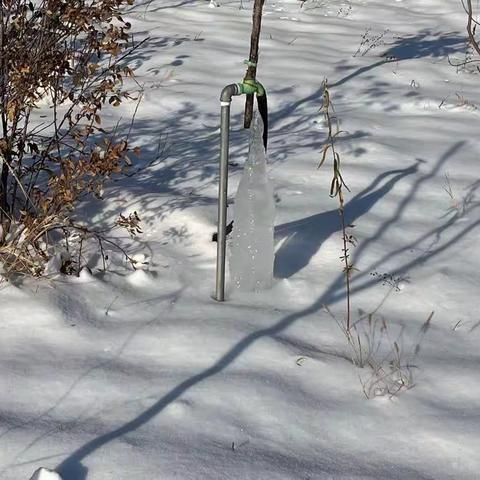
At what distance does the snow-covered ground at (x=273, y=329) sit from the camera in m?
2.46

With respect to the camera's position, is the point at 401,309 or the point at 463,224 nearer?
the point at 401,309

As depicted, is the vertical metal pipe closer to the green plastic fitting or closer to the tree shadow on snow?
the green plastic fitting

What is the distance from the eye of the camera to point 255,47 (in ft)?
17.5

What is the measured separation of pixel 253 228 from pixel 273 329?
0.46m

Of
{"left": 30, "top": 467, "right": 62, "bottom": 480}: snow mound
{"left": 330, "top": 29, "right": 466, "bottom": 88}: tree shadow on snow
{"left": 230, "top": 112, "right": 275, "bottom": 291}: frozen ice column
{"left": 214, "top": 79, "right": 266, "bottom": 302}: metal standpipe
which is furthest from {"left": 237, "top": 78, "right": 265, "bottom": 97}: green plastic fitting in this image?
{"left": 330, "top": 29, "right": 466, "bottom": 88}: tree shadow on snow

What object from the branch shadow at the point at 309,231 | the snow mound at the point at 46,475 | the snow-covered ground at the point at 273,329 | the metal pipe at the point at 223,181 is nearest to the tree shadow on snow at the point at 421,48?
the snow-covered ground at the point at 273,329

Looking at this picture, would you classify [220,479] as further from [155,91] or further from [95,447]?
[155,91]

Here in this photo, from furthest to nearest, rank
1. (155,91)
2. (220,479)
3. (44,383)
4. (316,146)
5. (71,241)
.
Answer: (155,91) < (316,146) < (71,241) < (44,383) < (220,479)

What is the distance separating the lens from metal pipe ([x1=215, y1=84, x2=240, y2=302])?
128 inches

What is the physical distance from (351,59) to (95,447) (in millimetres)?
5584

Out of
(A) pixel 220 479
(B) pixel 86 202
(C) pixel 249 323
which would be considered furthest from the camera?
(B) pixel 86 202

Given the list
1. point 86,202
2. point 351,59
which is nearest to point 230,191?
point 86,202

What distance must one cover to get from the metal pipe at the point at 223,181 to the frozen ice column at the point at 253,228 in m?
0.11

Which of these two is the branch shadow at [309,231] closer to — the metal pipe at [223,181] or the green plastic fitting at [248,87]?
the metal pipe at [223,181]
